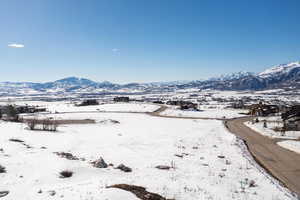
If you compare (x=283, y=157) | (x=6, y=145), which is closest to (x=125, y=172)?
(x=6, y=145)

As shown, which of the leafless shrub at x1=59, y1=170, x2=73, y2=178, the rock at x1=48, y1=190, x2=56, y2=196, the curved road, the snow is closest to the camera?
the rock at x1=48, y1=190, x2=56, y2=196

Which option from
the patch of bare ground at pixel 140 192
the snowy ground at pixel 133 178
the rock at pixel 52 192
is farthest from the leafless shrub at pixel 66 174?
the patch of bare ground at pixel 140 192

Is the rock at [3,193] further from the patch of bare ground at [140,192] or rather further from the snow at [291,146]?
the snow at [291,146]

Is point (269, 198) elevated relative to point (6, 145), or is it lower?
lower

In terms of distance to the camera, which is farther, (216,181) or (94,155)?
(94,155)

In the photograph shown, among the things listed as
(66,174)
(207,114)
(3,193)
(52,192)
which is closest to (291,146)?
(66,174)

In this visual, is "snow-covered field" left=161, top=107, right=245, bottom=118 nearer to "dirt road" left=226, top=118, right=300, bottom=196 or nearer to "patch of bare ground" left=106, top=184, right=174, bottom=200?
"dirt road" left=226, top=118, right=300, bottom=196

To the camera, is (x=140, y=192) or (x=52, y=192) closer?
(x=52, y=192)

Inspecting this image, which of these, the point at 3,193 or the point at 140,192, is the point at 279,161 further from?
the point at 3,193

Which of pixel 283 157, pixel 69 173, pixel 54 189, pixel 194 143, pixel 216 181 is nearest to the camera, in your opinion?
pixel 54 189

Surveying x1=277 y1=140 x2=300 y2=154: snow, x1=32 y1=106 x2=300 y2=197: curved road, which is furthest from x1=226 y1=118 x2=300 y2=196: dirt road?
x1=277 y1=140 x2=300 y2=154: snow

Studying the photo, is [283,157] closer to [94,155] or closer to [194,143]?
[194,143]
